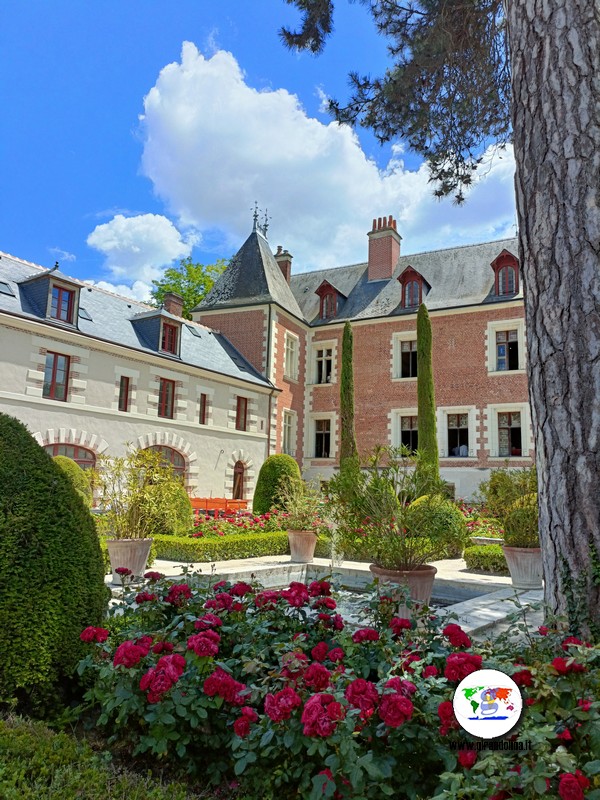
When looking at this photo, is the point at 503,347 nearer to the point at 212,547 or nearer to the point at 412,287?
the point at 412,287

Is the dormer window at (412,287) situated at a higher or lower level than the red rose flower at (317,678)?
higher

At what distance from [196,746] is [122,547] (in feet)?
18.5

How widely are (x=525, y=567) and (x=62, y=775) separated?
7082mm

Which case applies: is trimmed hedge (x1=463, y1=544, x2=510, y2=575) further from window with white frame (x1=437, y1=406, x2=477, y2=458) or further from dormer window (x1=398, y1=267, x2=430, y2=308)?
dormer window (x1=398, y1=267, x2=430, y2=308)

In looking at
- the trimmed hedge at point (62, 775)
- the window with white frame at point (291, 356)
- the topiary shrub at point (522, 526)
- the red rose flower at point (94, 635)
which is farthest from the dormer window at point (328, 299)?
the trimmed hedge at point (62, 775)

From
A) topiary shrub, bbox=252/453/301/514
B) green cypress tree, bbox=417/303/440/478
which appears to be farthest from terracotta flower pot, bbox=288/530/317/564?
green cypress tree, bbox=417/303/440/478

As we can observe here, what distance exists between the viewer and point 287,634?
115 inches

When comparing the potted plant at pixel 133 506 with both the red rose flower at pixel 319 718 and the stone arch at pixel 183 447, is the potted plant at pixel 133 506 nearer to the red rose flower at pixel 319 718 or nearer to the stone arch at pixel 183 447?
the red rose flower at pixel 319 718

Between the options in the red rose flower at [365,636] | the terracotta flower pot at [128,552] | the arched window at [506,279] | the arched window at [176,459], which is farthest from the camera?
the arched window at [506,279]

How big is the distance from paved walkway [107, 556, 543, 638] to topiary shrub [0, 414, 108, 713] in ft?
7.43

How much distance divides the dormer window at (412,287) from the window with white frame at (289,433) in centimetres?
621

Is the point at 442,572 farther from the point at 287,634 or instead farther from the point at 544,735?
the point at 544,735

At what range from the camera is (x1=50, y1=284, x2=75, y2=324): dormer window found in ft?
48.6

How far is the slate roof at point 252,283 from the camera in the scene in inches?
883
